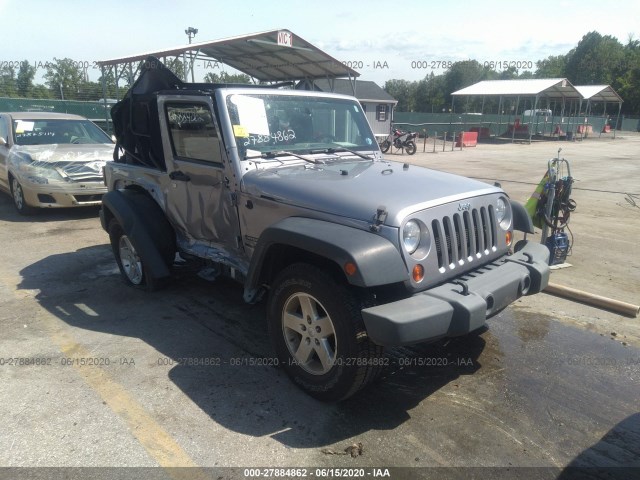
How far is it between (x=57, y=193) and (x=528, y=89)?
3368 cm

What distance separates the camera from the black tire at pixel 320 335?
9.60 feet

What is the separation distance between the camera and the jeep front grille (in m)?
3.14

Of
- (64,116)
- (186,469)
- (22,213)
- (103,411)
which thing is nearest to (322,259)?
(186,469)

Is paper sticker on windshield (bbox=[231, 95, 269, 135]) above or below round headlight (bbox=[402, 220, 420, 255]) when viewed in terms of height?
above

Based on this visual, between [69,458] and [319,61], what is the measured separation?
1223 cm

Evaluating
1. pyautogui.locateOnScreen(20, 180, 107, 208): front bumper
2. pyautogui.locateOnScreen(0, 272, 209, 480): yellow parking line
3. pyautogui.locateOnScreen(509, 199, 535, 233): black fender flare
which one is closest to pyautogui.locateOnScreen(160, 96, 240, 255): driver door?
pyautogui.locateOnScreen(0, 272, 209, 480): yellow parking line

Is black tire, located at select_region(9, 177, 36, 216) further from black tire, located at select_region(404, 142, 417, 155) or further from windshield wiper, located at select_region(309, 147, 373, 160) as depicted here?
black tire, located at select_region(404, 142, 417, 155)

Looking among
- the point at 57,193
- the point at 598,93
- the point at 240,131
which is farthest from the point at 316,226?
the point at 598,93

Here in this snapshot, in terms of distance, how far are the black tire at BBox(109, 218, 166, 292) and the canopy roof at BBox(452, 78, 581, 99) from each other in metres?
33.4

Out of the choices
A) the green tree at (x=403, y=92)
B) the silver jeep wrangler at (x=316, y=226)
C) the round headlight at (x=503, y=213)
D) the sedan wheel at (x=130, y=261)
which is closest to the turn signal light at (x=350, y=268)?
the silver jeep wrangler at (x=316, y=226)

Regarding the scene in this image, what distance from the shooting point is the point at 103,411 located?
3170mm

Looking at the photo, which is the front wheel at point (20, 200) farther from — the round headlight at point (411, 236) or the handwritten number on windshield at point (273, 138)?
the round headlight at point (411, 236)

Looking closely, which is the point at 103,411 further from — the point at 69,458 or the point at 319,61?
the point at 319,61

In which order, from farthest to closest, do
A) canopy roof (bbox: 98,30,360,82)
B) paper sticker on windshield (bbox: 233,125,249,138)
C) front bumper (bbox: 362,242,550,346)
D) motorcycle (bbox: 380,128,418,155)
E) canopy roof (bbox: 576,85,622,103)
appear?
canopy roof (bbox: 576,85,622,103) < motorcycle (bbox: 380,128,418,155) < canopy roof (bbox: 98,30,360,82) < paper sticker on windshield (bbox: 233,125,249,138) < front bumper (bbox: 362,242,550,346)
